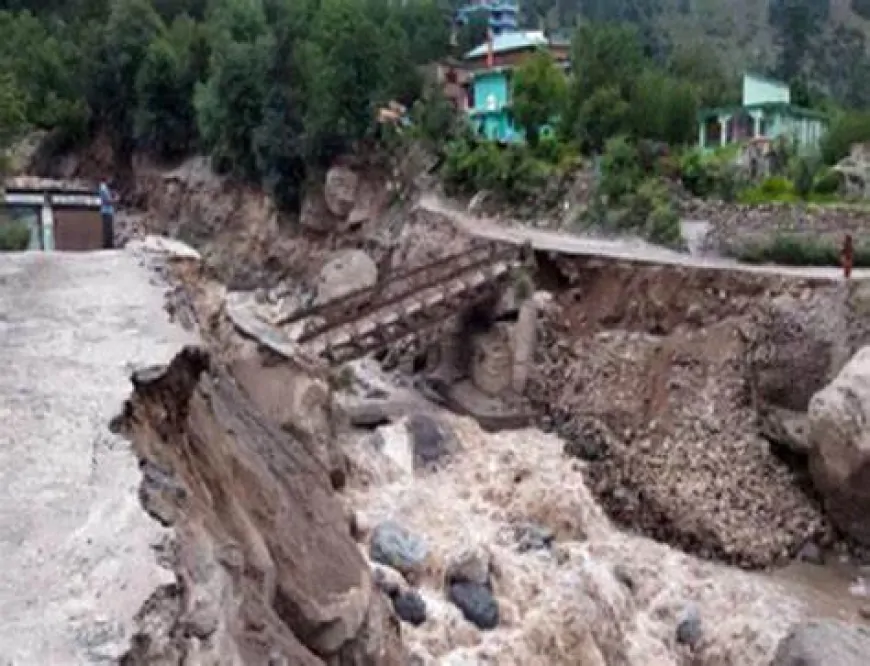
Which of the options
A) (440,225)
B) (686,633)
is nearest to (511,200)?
(440,225)

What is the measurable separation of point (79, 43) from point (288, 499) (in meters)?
39.3

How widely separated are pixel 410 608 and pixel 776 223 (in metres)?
15.9

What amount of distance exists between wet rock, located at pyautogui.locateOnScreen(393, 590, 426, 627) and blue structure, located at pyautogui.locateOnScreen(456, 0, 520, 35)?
1907 inches

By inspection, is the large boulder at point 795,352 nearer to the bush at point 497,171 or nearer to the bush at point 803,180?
the bush at point 803,180

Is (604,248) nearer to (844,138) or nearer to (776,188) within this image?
(776,188)

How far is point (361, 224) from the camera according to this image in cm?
3572

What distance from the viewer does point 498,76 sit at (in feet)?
154

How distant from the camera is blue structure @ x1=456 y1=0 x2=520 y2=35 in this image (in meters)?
61.3

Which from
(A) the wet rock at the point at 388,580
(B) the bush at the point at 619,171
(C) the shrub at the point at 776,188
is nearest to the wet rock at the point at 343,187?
(B) the bush at the point at 619,171

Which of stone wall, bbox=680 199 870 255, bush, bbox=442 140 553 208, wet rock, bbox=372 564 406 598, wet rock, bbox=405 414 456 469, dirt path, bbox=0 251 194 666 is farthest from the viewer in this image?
bush, bbox=442 140 553 208

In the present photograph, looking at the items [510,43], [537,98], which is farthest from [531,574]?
[510,43]

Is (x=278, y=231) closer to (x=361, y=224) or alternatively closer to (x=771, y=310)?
(x=361, y=224)

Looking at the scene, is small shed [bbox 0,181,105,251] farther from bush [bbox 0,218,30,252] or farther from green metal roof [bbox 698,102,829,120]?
green metal roof [bbox 698,102,829,120]

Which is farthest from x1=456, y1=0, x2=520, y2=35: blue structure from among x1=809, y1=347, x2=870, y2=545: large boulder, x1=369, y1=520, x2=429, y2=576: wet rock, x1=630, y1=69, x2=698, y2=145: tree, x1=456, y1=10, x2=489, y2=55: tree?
x1=369, y1=520, x2=429, y2=576: wet rock
